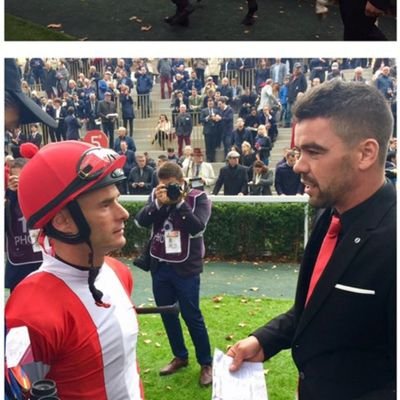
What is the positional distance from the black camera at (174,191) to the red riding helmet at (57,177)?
0.24 metres

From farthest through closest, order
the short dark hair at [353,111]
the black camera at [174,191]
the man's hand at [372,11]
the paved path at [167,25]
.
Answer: the paved path at [167,25], the man's hand at [372,11], the black camera at [174,191], the short dark hair at [353,111]

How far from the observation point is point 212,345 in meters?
1.98

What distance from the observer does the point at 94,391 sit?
1.55 meters

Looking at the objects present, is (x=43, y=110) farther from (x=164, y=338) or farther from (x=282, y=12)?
(x=282, y=12)

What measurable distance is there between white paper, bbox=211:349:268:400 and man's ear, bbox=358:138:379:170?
0.56 meters

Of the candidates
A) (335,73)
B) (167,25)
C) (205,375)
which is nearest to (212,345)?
(205,375)

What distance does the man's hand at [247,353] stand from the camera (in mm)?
1640

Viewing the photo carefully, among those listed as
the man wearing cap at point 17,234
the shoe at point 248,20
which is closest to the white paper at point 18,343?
the man wearing cap at point 17,234

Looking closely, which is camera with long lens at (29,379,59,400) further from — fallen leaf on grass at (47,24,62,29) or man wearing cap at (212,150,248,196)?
fallen leaf on grass at (47,24,62,29)

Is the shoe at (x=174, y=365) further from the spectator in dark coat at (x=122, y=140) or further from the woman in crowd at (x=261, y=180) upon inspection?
the spectator in dark coat at (x=122, y=140)

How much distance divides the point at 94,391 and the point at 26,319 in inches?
9.8

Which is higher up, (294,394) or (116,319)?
(116,319)

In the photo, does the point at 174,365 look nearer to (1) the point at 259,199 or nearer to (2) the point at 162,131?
(1) the point at 259,199

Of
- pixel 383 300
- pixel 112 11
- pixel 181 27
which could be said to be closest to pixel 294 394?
pixel 383 300
